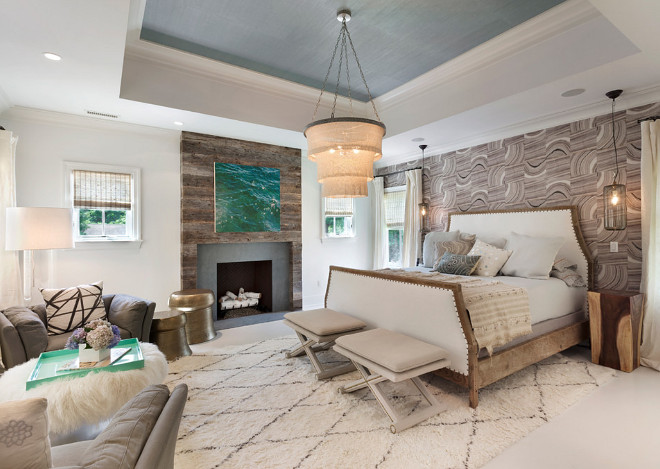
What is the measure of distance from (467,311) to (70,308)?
3173 millimetres

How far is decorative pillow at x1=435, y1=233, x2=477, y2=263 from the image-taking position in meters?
4.30

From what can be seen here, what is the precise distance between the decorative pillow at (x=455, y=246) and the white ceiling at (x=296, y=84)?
145cm

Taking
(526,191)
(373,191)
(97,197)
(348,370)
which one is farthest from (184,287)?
(526,191)

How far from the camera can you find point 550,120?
3.94 m

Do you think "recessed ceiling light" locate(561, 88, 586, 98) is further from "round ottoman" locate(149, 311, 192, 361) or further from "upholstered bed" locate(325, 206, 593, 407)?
"round ottoman" locate(149, 311, 192, 361)

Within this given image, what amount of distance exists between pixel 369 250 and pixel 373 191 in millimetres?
1160

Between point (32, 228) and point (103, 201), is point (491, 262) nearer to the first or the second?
point (32, 228)

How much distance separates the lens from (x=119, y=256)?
166 inches

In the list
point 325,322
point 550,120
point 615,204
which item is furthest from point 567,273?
point 325,322

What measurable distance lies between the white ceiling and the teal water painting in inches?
20.6

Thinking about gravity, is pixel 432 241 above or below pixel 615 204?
below

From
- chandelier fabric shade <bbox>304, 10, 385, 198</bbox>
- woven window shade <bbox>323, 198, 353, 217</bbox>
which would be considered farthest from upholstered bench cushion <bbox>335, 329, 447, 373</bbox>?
woven window shade <bbox>323, 198, 353, 217</bbox>

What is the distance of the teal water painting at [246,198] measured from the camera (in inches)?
191

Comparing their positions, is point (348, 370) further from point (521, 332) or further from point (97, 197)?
point (97, 197)
